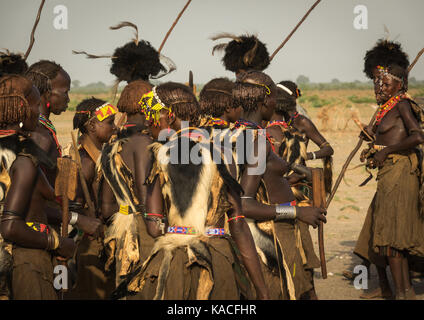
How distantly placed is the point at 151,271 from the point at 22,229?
0.75m

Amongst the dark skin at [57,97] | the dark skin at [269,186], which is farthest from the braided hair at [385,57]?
the dark skin at [57,97]

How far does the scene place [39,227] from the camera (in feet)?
11.5

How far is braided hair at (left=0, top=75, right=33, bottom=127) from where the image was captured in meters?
3.55

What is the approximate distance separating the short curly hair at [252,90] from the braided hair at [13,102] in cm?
161

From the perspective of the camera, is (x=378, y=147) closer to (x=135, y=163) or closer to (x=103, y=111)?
(x=103, y=111)

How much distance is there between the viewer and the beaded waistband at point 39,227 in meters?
3.48

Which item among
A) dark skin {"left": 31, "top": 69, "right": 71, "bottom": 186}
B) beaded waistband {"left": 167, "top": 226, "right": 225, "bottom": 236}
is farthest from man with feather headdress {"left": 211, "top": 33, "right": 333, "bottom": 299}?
beaded waistband {"left": 167, "top": 226, "right": 225, "bottom": 236}

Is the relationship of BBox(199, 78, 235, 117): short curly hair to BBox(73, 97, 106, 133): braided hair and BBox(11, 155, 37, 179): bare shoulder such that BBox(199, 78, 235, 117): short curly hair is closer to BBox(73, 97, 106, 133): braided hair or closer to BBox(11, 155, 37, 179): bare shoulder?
BBox(73, 97, 106, 133): braided hair

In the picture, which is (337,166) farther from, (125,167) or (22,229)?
(22,229)

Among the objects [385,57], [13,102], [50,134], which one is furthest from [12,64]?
[385,57]

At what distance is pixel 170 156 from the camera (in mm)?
3545

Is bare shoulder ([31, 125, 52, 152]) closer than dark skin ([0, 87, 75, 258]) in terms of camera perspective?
No

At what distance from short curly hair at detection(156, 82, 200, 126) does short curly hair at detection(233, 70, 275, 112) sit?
790mm

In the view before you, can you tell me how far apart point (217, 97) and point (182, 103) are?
2.51m
